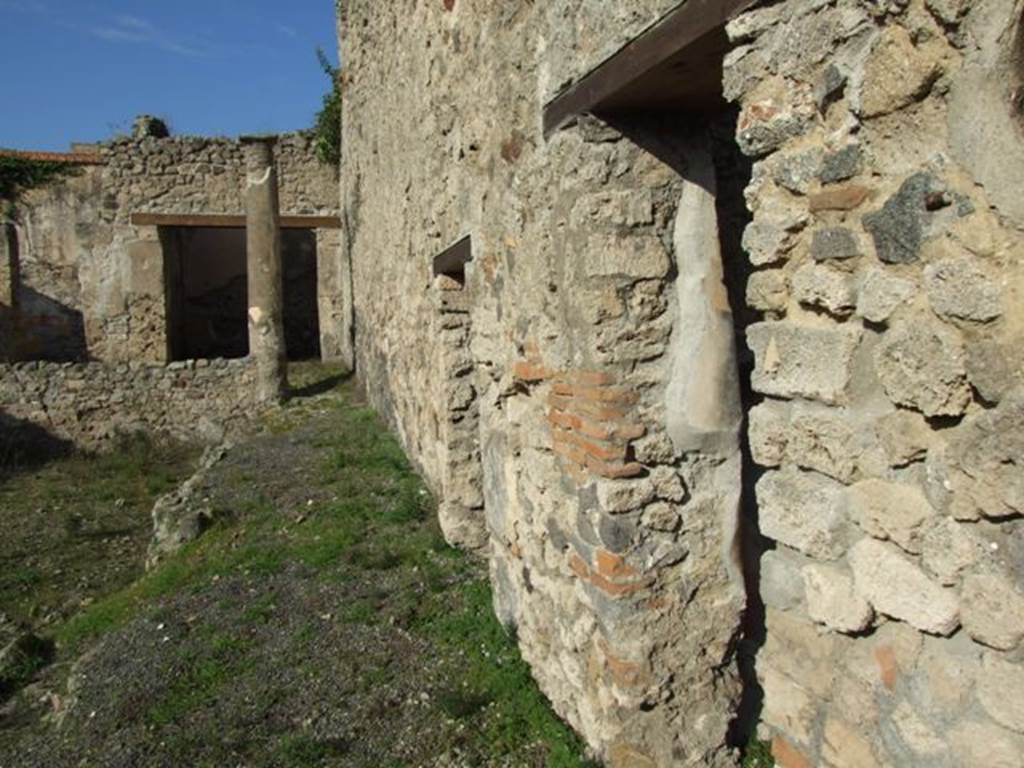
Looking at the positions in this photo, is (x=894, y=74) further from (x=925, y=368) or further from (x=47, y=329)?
(x=47, y=329)

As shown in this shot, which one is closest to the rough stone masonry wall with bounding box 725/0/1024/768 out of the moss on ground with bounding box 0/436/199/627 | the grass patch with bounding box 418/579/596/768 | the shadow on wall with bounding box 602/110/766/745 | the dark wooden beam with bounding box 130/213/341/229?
the shadow on wall with bounding box 602/110/766/745

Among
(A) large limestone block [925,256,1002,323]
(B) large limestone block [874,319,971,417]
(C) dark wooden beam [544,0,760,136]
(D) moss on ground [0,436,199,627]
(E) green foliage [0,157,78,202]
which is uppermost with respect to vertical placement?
(E) green foliage [0,157,78,202]

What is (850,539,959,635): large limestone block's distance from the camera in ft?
5.00

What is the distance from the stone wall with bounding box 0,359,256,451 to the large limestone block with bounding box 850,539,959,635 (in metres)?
10.7

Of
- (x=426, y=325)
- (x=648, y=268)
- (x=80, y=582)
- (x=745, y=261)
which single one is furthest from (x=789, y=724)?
(x=80, y=582)

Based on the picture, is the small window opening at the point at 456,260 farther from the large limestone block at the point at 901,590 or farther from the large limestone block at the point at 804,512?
the large limestone block at the point at 901,590

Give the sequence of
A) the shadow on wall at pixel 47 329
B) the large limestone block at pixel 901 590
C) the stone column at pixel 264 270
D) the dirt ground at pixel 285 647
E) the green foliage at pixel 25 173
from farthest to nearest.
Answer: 1. the shadow on wall at pixel 47 329
2. the green foliage at pixel 25 173
3. the stone column at pixel 264 270
4. the dirt ground at pixel 285 647
5. the large limestone block at pixel 901 590

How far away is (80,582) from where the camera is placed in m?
6.22

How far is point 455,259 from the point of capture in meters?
4.64

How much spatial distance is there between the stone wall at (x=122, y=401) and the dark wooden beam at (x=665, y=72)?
9.78 metres

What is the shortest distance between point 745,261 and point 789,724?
2488 millimetres

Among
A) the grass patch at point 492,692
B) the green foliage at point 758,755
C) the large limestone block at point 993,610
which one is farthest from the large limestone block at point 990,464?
the grass patch at point 492,692

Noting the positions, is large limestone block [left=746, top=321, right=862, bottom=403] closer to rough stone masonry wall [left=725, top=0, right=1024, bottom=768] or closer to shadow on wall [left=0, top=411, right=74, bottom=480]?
rough stone masonry wall [left=725, top=0, right=1024, bottom=768]

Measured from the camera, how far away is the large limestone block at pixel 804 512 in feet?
5.84
